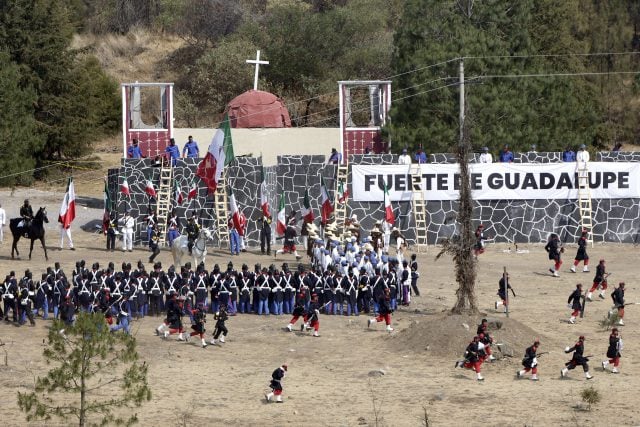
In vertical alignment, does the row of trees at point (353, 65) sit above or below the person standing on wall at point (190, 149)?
above

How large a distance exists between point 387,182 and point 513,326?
570 inches

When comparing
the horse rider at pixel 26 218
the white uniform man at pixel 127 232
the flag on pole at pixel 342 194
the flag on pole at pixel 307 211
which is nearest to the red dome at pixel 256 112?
the flag on pole at pixel 342 194

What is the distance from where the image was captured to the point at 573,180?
147 ft

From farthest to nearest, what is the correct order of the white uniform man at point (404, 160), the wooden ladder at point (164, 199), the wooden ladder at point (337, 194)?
the white uniform man at point (404, 160) → the wooden ladder at point (337, 194) → the wooden ladder at point (164, 199)

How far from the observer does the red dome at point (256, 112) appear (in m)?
50.4

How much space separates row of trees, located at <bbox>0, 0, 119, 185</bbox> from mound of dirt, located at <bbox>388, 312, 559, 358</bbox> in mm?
26536

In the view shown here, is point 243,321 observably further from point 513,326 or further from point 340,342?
point 513,326

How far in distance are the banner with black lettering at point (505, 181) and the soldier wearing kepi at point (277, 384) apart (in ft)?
61.2

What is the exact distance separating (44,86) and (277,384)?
33855 mm

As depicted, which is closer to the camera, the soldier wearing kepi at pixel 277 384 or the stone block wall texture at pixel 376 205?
the soldier wearing kepi at pixel 277 384

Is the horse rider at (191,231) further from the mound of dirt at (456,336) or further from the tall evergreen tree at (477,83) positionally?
the tall evergreen tree at (477,83)

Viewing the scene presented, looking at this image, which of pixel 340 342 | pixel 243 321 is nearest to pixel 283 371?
pixel 340 342

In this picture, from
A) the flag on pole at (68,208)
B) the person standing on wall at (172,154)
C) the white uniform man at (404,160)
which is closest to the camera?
the flag on pole at (68,208)

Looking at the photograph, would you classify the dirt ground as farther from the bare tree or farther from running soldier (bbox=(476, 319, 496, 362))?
the bare tree
